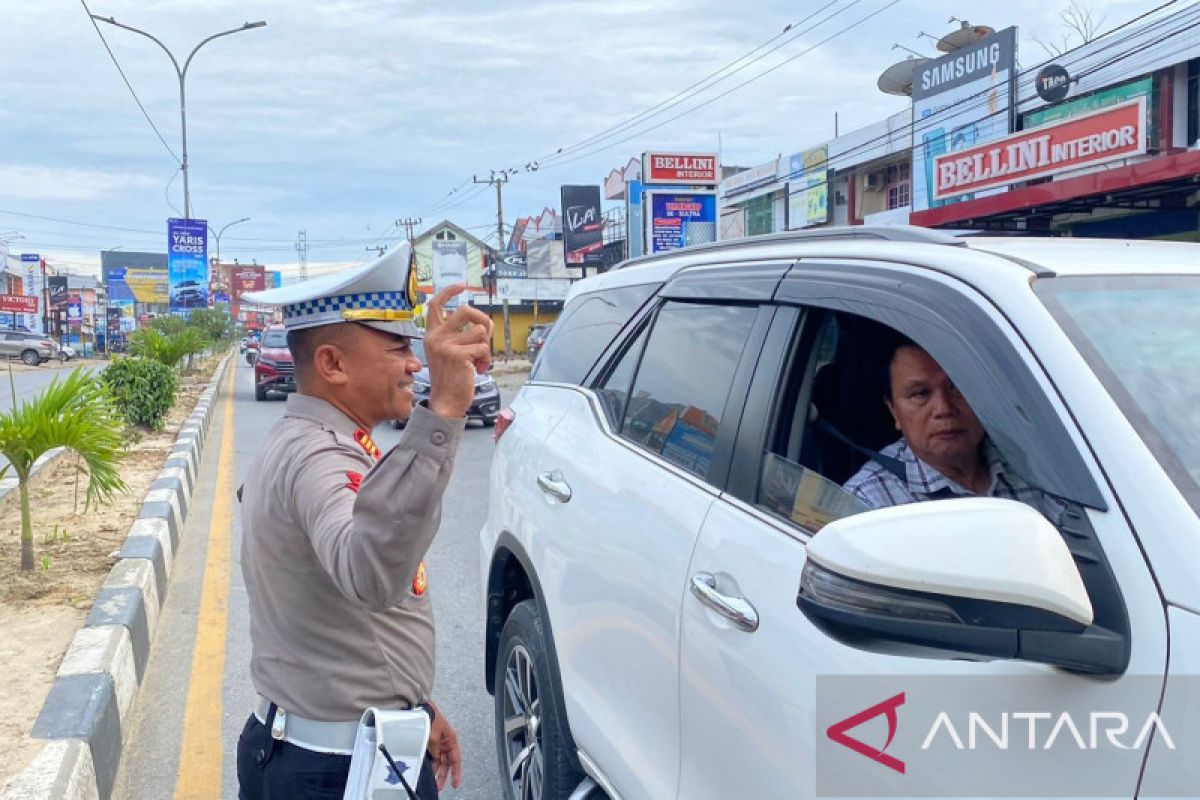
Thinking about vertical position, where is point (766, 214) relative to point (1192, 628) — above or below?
above

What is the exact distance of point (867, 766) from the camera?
5.13ft

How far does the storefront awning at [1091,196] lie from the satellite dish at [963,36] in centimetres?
1152

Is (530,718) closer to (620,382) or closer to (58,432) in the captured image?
(620,382)

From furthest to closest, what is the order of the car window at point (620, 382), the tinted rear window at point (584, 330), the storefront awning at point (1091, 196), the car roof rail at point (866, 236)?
the storefront awning at point (1091, 196) < the tinted rear window at point (584, 330) < the car window at point (620, 382) < the car roof rail at point (866, 236)

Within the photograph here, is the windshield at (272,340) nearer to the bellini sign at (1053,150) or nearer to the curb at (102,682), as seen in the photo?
the bellini sign at (1053,150)

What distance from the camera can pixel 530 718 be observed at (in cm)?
326

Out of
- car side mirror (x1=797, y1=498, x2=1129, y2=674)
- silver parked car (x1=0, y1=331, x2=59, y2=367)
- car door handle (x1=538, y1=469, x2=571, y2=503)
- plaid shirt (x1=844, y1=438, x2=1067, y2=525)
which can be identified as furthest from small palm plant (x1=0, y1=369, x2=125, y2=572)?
silver parked car (x1=0, y1=331, x2=59, y2=367)

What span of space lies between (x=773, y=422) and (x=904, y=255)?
0.46 metres

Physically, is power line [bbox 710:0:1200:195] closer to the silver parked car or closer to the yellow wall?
the yellow wall

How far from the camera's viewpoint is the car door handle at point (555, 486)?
3080mm

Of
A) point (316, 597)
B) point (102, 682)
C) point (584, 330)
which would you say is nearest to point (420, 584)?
point (316, 597)

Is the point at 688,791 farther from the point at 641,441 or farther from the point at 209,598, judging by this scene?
the point at 209,598

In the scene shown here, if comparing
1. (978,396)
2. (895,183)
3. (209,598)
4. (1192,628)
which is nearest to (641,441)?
(978,396)

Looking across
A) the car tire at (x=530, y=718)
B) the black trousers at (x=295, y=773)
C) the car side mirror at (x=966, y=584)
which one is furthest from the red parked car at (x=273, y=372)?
the car side mirror at (x=966, y=584)
